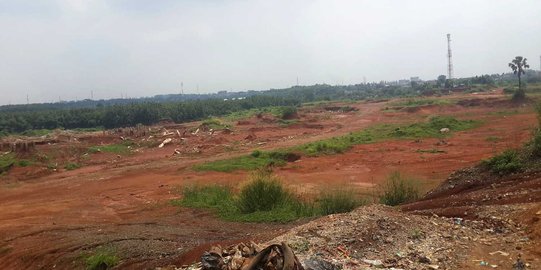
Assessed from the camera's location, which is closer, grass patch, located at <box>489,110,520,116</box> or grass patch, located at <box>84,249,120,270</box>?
grass patch, located at <box>84,249,120,270</box>

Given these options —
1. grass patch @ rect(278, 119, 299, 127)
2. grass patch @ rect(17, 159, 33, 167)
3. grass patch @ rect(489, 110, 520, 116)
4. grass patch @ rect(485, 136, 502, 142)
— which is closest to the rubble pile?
grass patch @ rect(485, 136, 502, 142)

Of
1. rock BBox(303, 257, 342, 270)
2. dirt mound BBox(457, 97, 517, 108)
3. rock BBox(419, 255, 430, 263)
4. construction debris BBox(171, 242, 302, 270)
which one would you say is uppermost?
dirt mound BBox(457, 97, 517, 108)

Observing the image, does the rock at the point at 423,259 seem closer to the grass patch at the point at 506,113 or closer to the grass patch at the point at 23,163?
the grass patch at the point at 23,163

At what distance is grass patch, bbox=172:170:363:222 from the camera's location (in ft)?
41.7

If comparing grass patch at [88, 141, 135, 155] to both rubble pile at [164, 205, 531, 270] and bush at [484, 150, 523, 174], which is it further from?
rubble pile at [164, 205, 531, 270]

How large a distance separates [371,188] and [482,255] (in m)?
10.6

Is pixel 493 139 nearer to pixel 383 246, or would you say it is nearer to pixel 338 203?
pixel 338 203

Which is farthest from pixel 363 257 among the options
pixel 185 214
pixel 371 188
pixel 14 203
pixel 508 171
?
pixel 14 203

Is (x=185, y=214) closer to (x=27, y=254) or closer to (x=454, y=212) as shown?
(x=27, y=254)

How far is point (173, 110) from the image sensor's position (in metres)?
64.8

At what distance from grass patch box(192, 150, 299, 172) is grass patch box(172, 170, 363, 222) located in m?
8.82

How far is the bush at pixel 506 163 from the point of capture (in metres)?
12.1

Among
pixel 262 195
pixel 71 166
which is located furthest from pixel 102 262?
pixel 71 166

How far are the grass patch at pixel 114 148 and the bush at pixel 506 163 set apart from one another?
90.7 feet
